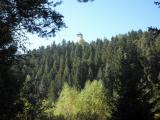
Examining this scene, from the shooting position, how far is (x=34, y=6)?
16.5 m

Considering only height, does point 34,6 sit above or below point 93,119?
above

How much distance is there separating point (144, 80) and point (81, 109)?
60148mm

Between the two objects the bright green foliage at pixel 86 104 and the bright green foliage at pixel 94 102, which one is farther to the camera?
the bright green foliage at pixel 94 102

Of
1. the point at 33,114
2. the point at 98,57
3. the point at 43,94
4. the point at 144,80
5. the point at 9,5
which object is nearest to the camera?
the point at 9,5

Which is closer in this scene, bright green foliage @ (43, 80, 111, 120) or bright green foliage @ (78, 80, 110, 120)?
bright green foliage @ (43, 80, 111, 120)

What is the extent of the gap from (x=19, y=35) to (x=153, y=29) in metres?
5.83

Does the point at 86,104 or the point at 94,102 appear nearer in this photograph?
the point at 94,102

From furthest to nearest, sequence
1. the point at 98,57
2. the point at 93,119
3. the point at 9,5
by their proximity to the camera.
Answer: the point at 98,57
the point at 93,119
the point at 9,5

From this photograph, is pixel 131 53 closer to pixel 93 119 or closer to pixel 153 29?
pixel 153 29

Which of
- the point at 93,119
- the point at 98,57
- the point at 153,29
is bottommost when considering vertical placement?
the point at 93,119

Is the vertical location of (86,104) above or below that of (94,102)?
below

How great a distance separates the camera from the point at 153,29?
1703cm

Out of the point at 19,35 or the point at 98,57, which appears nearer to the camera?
the point at 19,35

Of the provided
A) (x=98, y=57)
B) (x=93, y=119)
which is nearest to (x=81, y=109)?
(x=93, y=119)
